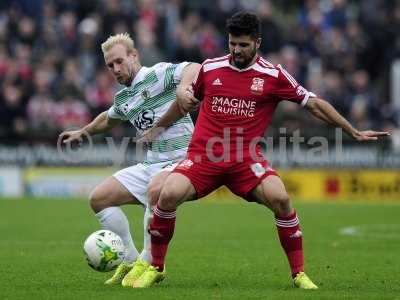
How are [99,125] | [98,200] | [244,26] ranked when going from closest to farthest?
[244,26]
[98,200]
[99,125]

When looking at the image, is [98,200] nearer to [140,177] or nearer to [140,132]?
[140,177]

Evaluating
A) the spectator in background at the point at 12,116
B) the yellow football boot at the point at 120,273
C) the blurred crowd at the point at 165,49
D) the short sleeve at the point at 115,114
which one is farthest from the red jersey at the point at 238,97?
the spectator in background at the point at 12,116

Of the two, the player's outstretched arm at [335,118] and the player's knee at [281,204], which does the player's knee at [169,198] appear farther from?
the player's outstretched arm at [335,118]

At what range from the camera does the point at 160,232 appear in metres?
9.58

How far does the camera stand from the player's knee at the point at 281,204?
9277 millimetres

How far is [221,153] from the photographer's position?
9.41 meters

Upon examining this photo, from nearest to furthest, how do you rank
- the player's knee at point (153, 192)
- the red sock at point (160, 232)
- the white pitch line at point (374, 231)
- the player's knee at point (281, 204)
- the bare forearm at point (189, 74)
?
the player's knee at point (281, 204), the red sock at point (160, 232), the bare forearm at point (189, 74), the player's knee at point (153, 192), the white pitch line at point (374, 231)

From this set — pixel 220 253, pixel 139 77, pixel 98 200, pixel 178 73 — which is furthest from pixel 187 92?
pixel 220 253

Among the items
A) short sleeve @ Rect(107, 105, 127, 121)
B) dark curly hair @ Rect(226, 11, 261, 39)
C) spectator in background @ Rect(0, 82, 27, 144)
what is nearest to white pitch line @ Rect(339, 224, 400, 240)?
short sleeve @ Rect(107, 105, 127, 121)

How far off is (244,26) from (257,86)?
57 cm

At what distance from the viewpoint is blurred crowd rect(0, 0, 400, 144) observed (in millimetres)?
23859

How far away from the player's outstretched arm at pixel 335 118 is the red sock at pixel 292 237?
866 millimetres

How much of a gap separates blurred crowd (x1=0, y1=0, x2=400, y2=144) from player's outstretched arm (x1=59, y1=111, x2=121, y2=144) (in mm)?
12744

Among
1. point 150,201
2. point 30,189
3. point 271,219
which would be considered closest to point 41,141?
point 30,189
